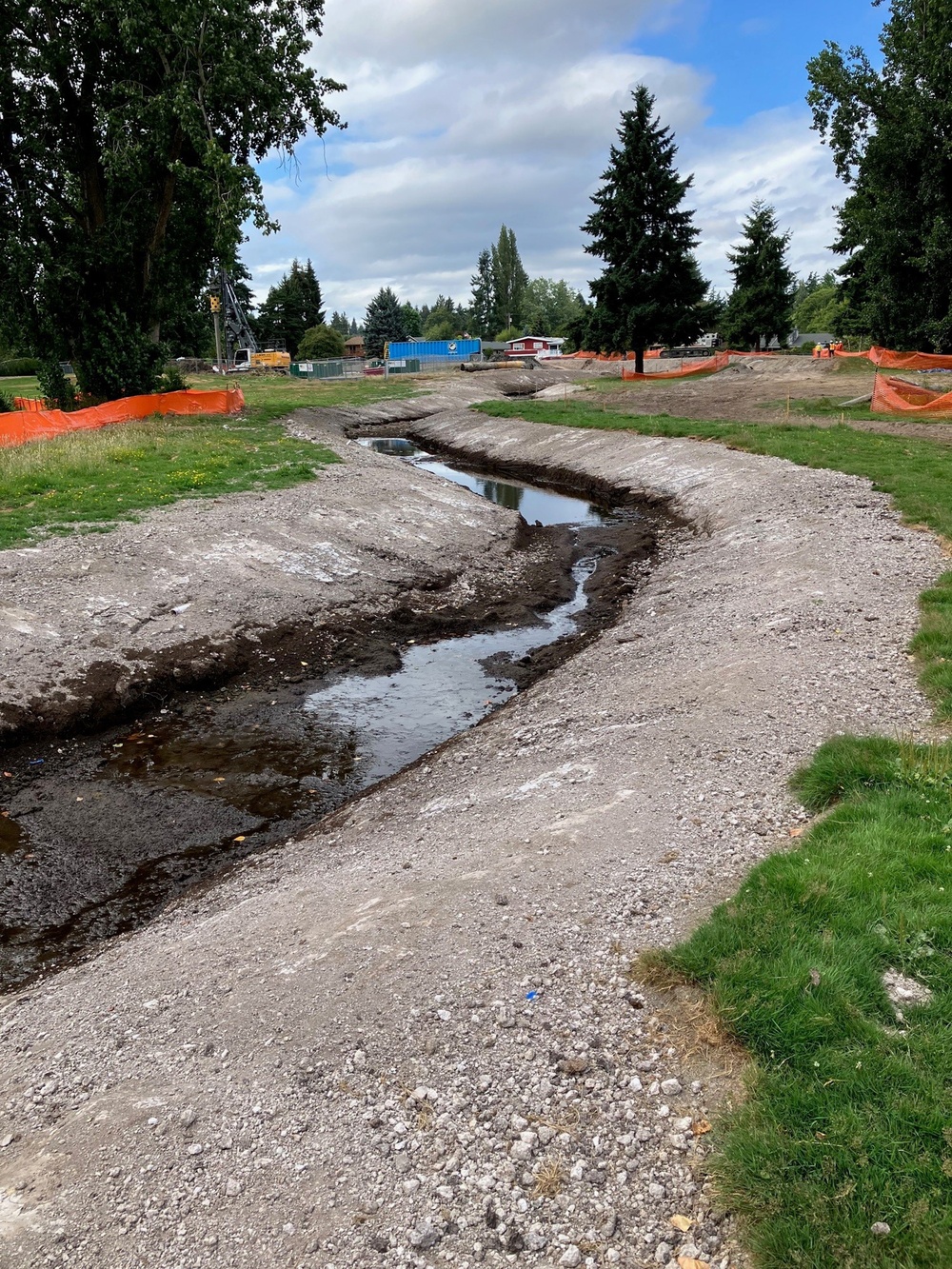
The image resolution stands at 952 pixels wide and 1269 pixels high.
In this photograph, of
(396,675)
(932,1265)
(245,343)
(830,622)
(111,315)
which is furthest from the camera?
(245,343)

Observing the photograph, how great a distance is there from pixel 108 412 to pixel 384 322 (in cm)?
9408

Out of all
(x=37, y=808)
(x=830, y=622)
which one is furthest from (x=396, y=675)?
(x=830, y=622)

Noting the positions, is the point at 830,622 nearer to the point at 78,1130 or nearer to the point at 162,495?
the point at 78,1130

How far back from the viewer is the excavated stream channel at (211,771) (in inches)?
324

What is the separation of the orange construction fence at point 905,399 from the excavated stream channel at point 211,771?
19842mm

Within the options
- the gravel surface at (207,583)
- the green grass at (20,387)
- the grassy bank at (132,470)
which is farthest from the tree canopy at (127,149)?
the green grass at (20,387)

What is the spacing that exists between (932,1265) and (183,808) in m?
8.52

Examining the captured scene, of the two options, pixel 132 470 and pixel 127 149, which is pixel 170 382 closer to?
pixel 127 149

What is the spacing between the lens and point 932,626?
10266mm

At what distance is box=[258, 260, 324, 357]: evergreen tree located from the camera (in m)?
110

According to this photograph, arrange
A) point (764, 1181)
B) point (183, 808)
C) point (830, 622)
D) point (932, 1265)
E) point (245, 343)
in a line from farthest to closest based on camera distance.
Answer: point (245, 343), point (830, 622), point (183, 808), point (764, 1181), point (932, 1265)

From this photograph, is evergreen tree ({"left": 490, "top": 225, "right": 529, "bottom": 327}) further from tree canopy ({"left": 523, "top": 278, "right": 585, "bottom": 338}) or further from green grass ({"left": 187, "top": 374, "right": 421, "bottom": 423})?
green grass ({"left": 187, "top": 374, "right": 421, "bottom": 423})

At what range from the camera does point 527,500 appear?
2877 centimetres

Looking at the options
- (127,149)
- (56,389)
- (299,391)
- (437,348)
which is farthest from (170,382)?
(437,348)
